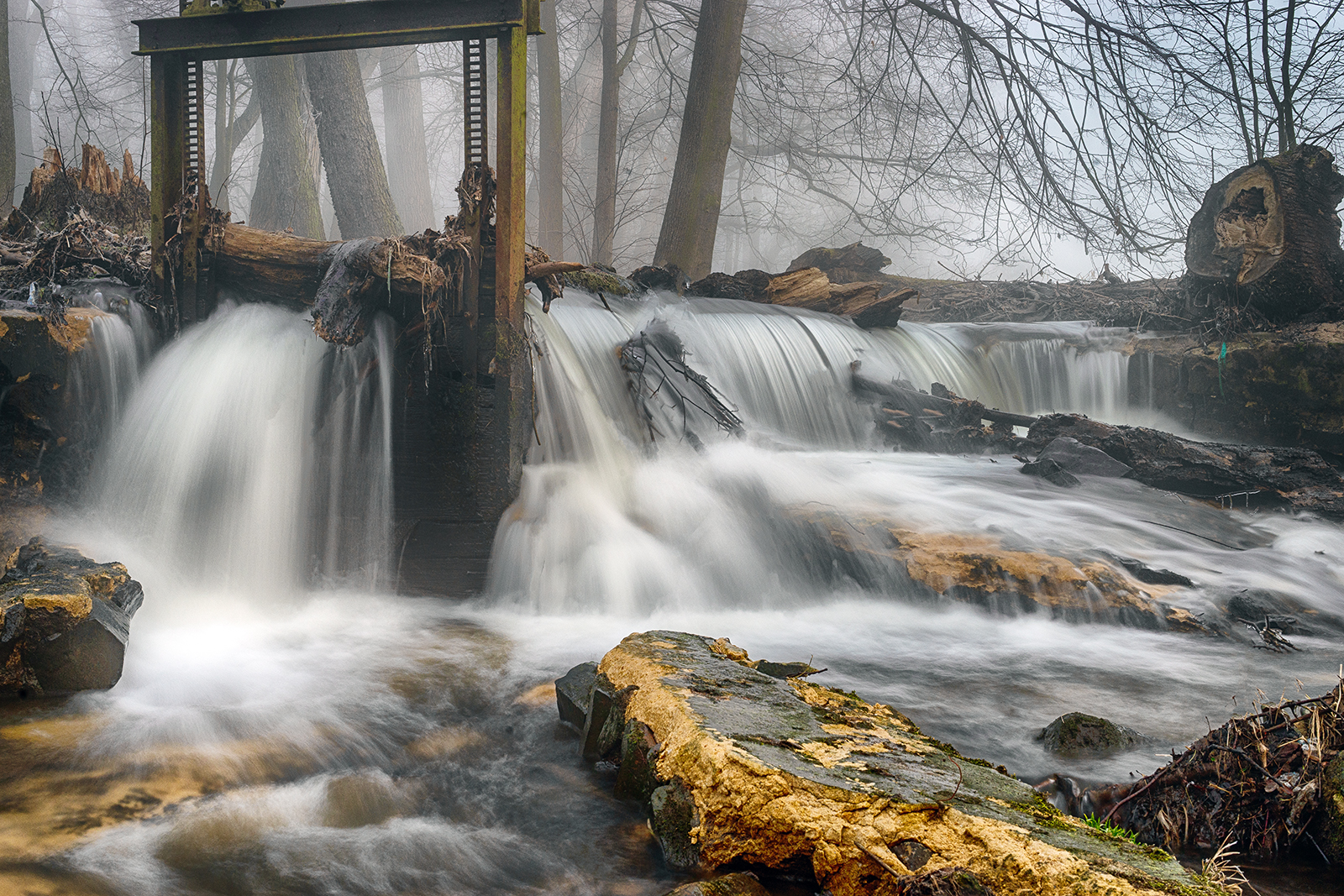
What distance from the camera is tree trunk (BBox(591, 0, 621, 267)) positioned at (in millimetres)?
14219

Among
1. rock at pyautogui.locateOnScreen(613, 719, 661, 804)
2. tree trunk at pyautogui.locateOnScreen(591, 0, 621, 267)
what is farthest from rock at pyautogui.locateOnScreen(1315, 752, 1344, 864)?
tree trunk at pyautogui.locateOnScreen(591, 0, 621, 267)

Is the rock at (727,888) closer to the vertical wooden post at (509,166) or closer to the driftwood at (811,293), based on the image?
the vertical wooden post at (509,166)

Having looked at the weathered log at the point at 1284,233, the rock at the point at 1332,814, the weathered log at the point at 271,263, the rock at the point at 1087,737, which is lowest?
the rock at the point at 1087,737

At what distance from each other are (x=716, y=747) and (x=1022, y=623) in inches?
119

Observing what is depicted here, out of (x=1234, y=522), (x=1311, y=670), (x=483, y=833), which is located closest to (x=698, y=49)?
(x=1234, y=522)

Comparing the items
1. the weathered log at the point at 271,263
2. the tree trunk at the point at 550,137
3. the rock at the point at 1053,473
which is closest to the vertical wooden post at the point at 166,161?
the weathered log at the point at 271,263

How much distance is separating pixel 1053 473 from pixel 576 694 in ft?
15.5

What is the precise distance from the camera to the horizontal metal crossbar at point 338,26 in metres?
5.15

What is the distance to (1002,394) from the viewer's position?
Answer: 1015 centimetres

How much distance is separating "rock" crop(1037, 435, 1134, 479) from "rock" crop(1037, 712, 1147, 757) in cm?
403

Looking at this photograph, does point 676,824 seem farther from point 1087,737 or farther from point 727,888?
point 1087,737

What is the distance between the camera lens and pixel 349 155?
12.4 metres

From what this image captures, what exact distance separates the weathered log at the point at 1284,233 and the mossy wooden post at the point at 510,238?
724 centimetres

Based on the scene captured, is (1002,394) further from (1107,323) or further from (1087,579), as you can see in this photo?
(1087,579)
